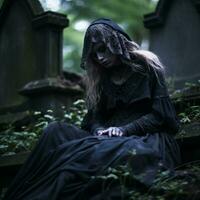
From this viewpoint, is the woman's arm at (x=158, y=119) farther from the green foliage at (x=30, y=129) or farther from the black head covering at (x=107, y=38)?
the green foliage at (x=30, y=129)

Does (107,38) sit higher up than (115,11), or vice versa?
(115,11)

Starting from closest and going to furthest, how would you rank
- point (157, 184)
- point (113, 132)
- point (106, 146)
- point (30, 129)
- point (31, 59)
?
point (157, 184) < point (106, 146) < point (113, 132) < point (30, 129) < point (31, 59)

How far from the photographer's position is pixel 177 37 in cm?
1016

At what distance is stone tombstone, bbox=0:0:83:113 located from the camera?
1030 cm

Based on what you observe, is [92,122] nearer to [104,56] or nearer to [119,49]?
[104,56]

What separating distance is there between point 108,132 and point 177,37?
4.02 metres

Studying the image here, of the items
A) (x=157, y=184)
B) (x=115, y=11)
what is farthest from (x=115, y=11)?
(x=157, y=184)

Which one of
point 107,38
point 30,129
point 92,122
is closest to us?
point 107,38

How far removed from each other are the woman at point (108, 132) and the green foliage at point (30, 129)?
1.74 meters

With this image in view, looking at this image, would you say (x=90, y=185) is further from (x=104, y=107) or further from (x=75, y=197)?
(x=104, y=107)

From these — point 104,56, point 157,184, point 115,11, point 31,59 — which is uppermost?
point 115,11

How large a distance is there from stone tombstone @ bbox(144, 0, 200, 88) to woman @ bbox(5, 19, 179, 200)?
2.82 metres

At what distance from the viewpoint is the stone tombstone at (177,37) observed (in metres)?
9.77

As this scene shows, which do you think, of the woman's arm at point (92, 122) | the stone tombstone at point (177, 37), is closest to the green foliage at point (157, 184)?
the woman's arm at point (92, 122)
